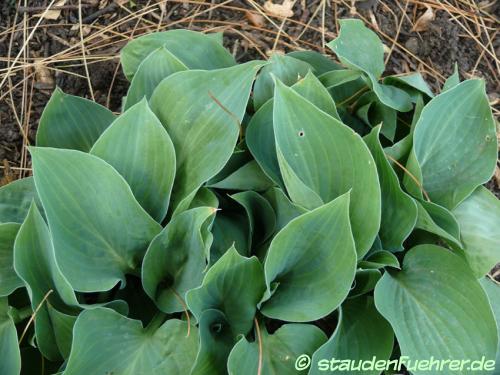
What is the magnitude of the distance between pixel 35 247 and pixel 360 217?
1.87 feet

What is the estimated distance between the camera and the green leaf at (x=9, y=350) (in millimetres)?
1011

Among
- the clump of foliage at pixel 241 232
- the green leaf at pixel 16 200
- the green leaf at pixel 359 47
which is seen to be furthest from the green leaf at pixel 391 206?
the green leaf at pixel 16 200

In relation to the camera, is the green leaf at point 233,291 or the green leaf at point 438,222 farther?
the green leaf at point 438,222

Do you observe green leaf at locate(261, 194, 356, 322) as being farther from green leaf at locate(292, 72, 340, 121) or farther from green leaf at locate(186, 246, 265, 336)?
green leaf at locate(292, 72, 340, 121)

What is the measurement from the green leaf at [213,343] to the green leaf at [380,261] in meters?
0.28

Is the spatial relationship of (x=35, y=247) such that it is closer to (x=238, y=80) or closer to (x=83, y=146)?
(x=83, y=146)

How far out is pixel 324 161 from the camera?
1.09 meters

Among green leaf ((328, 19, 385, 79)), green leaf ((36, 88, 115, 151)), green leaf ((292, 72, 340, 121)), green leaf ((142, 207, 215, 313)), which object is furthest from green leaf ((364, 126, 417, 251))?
green leaf ((36, 88, 115, 151))

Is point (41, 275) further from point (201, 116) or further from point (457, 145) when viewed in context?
point (457, 145)

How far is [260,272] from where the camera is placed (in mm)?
1073

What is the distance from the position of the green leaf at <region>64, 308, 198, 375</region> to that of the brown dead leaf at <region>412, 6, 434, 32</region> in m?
1.07

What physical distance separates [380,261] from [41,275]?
0.62 metres

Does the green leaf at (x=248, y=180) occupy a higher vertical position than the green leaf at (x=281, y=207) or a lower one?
higher

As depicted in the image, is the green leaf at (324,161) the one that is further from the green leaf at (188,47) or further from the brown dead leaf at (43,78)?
the brown dead leaf at (43,78)
